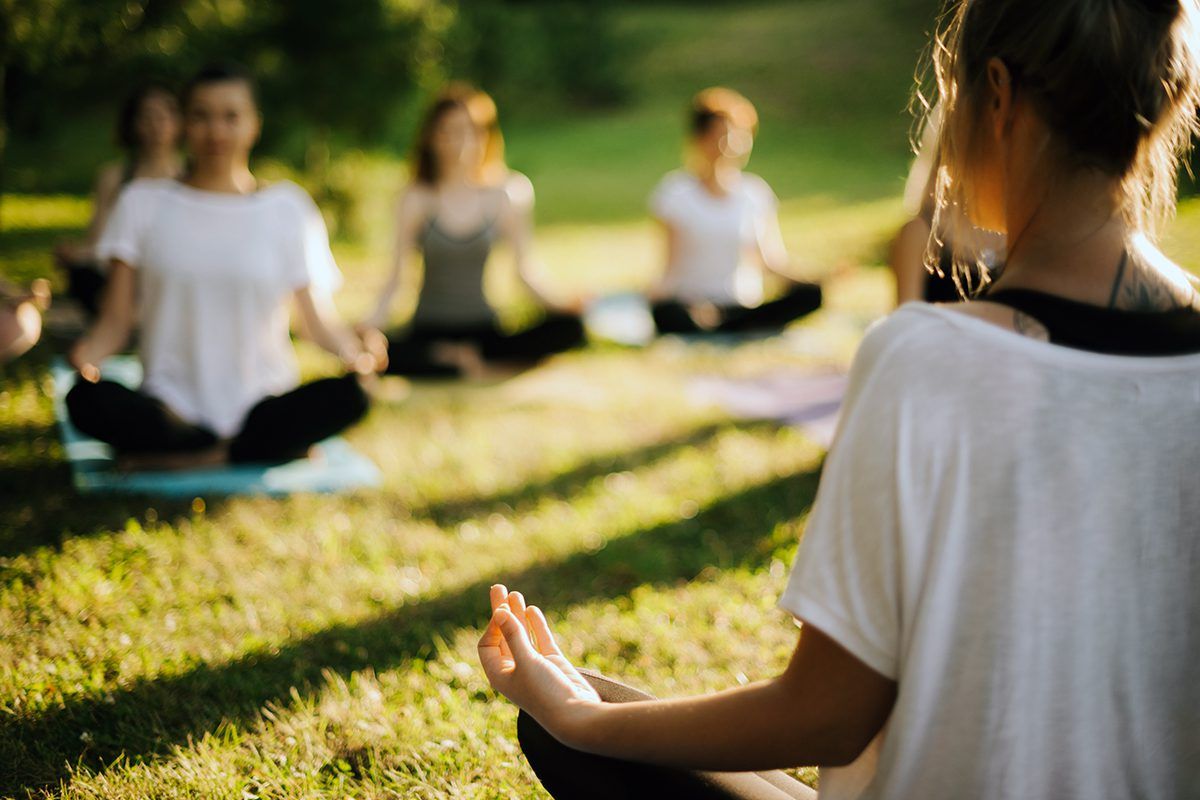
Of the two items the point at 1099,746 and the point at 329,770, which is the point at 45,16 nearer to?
the point at 329,770

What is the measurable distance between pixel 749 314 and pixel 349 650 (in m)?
4.51

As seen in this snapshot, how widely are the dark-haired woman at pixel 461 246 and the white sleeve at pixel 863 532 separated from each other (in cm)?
487

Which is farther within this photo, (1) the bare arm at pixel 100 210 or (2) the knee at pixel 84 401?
(1) the bare arm at pixel 100 210

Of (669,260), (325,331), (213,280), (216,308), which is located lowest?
(669,260)

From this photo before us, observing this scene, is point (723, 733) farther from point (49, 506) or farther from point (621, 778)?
point (49, 506)

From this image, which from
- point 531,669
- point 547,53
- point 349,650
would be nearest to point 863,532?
point 531,669

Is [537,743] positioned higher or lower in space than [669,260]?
higher

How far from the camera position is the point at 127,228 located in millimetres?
4254

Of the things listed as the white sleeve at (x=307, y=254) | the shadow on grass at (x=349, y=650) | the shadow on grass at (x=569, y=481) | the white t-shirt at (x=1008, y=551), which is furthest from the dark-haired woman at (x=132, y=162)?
the white t-shirt at (x=1008, y=551)

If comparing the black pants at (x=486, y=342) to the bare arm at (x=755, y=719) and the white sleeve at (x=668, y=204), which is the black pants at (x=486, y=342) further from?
the bare arm at (x=755, y=719)

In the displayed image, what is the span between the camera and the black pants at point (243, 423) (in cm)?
403

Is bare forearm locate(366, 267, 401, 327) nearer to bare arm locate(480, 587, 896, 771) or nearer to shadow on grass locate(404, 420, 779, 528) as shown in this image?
shadow on grass locate(404, 420, 779, 528)

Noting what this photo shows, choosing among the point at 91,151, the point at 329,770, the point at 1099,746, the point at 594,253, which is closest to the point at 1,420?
the point at 329,770

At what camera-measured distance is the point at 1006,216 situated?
1.27 m
